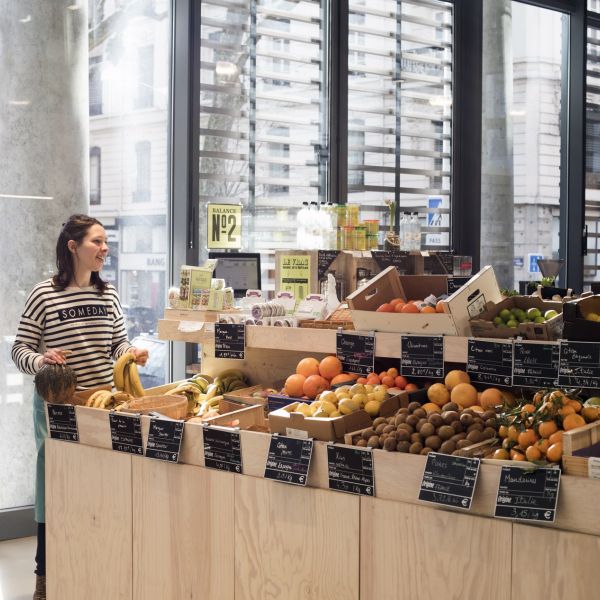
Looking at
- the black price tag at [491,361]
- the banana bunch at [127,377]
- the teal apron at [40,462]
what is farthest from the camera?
the teal apron at [40,462]

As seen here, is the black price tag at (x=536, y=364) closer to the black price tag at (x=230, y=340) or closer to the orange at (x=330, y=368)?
the orange at (x=330, y=368)

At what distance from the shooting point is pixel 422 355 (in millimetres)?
3164

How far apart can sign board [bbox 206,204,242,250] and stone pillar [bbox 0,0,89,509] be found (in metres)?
0.82

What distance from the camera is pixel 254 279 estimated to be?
5.43 m

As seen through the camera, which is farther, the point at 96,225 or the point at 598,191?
the point at 598,191

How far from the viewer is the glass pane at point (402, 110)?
692 cm

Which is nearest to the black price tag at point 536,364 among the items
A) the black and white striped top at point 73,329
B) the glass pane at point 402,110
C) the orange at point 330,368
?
the orange at point 330,368

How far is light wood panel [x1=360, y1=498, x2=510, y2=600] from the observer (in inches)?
99.8

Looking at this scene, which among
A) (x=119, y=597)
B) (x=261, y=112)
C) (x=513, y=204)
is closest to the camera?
(x=119, y=597)

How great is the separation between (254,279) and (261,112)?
1458mm

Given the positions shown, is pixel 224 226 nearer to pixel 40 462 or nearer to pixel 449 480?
pixel 40 462

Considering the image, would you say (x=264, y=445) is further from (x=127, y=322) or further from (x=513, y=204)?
(x=513, y=204)

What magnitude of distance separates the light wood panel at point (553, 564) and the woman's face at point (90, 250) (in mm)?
2485

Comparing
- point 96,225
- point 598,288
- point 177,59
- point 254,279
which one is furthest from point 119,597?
point 177,59
